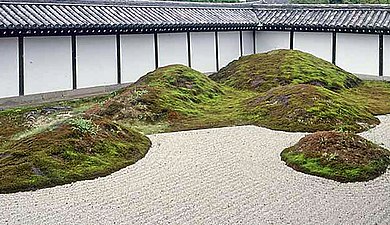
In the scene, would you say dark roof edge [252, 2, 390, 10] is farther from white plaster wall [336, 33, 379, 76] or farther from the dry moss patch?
the dry moss patch

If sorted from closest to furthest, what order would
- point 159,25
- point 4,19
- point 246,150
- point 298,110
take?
point 246,150, point 298,110, point 4,19, point 159,25

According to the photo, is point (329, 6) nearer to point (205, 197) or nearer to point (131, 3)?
point (131, 3)

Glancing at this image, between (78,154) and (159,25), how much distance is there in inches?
439

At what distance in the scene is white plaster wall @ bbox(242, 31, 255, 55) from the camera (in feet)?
83.5

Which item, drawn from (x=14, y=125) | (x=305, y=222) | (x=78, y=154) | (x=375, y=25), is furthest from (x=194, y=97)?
(x=305, y=222)

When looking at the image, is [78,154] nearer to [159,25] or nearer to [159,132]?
[159,132]

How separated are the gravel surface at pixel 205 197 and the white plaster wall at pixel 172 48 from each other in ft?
35.6

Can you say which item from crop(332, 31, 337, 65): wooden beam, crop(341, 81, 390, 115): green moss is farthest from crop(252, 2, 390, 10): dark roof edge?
crop(341, 81, 390, 115): green moss

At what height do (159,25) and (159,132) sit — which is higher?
(159,25)

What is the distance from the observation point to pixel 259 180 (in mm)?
9117

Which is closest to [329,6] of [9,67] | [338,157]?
[9,67]

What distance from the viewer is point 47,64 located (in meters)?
17.6

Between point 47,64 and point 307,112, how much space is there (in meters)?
8.27

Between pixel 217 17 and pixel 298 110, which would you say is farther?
pixel 217 17
